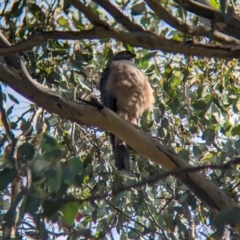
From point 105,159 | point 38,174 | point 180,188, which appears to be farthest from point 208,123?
point 38,174

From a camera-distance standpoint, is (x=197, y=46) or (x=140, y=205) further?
(x=140, y=205)

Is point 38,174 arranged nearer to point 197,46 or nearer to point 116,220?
point 197,46

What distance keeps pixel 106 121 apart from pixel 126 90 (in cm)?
222

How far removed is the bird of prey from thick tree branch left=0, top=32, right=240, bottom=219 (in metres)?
1.96

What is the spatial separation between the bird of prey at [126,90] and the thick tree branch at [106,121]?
1.96 metres

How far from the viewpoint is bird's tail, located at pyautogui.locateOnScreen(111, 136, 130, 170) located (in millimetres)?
4481

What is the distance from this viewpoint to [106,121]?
3.22m

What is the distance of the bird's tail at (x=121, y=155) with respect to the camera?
448 cm

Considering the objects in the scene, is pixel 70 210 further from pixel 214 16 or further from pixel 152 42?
pixel 214 16

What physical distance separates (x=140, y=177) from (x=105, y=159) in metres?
0.42

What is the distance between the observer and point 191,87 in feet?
17.4

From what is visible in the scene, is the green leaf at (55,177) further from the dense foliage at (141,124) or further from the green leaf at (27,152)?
the dense foliage at (141,124)

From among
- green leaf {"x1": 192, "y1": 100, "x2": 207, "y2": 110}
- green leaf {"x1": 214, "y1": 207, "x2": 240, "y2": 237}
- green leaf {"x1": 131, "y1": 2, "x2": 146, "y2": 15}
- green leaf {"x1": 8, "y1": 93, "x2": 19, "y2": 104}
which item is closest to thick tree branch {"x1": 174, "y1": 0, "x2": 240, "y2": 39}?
green leaf {"x1": 131, "y1": 2, "x2": 146, "y2": 15}

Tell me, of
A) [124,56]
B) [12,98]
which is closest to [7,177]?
[12,98]
